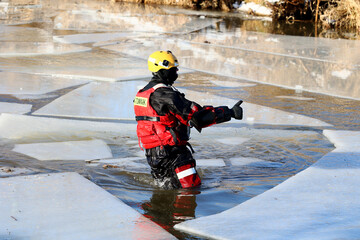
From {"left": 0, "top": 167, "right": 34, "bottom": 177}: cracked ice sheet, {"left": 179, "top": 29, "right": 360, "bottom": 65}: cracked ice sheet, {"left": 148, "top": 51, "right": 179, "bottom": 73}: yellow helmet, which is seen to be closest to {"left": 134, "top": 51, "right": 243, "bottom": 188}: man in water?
{"left": 148, "top": 51, "right": 179, "bottom": 73}: yellow helmet

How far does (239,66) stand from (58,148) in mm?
5791

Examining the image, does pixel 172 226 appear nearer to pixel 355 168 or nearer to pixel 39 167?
pixel 39 167

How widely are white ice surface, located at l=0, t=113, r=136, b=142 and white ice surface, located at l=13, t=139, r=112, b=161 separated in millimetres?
205

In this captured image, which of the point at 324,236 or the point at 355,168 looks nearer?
the point at 324,236

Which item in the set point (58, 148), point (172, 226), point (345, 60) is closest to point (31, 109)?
point (58, 148)

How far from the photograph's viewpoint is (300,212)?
164 inches

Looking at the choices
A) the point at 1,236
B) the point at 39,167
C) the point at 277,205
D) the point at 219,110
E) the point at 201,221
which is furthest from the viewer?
the point at 39,167

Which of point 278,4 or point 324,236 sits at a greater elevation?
point 278,4

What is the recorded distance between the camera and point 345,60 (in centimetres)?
1198

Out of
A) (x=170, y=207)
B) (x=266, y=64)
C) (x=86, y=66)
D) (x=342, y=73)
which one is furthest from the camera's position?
(x=266, y=64)

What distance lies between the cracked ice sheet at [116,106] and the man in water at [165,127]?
209 cm

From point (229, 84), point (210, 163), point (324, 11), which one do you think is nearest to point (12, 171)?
point (210, 163)

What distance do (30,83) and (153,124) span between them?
4341mm

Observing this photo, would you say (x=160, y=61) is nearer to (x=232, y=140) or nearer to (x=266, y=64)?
(x=232, y=140)
